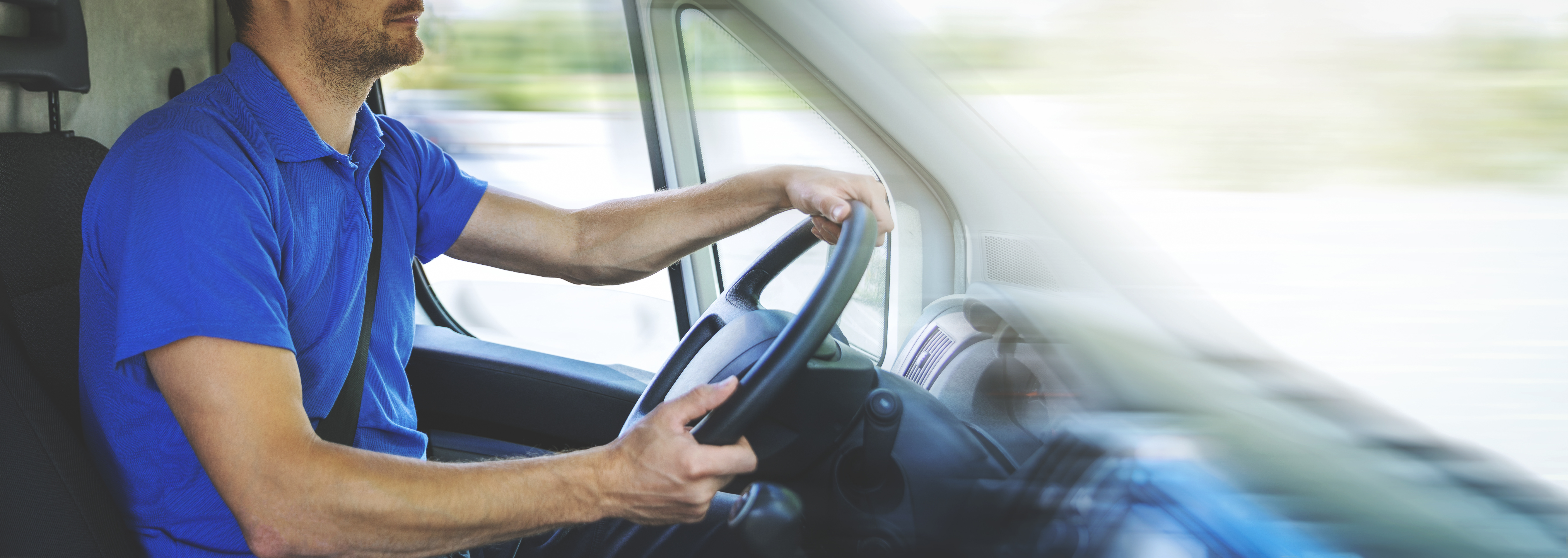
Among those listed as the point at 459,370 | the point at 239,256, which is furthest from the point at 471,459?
the point at 239,256

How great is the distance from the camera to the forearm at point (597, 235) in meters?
1.48

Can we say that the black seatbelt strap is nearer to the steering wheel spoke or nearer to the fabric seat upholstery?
the fabric seat upholstery

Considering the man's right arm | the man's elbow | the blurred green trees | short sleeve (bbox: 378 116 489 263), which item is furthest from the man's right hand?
the blurred green trees

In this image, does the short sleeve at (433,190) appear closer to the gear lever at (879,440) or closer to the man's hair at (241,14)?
the man's hair at (241,14)

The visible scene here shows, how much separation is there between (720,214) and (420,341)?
38.7 inches

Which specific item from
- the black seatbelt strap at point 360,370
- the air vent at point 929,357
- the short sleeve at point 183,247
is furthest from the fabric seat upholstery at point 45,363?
the air vent at point 929,357

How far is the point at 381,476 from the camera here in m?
0.86

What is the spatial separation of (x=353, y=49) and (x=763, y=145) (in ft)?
2.98

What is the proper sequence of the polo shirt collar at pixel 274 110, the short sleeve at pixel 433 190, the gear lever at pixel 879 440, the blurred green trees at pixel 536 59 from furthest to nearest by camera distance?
the blurred green trees at pixel 536 59 → the short sleeve at pixel 433 190 → the polo shirt collar at pixel 274 110 → the gear lever at pixel 879 440

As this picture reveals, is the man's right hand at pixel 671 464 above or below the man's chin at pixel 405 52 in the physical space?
below

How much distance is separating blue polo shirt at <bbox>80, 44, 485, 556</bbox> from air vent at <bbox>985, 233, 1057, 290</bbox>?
0.74m

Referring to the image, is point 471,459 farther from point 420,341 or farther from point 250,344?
point 250,344

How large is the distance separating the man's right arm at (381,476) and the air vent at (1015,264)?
33 cm

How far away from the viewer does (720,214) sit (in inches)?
56.0
